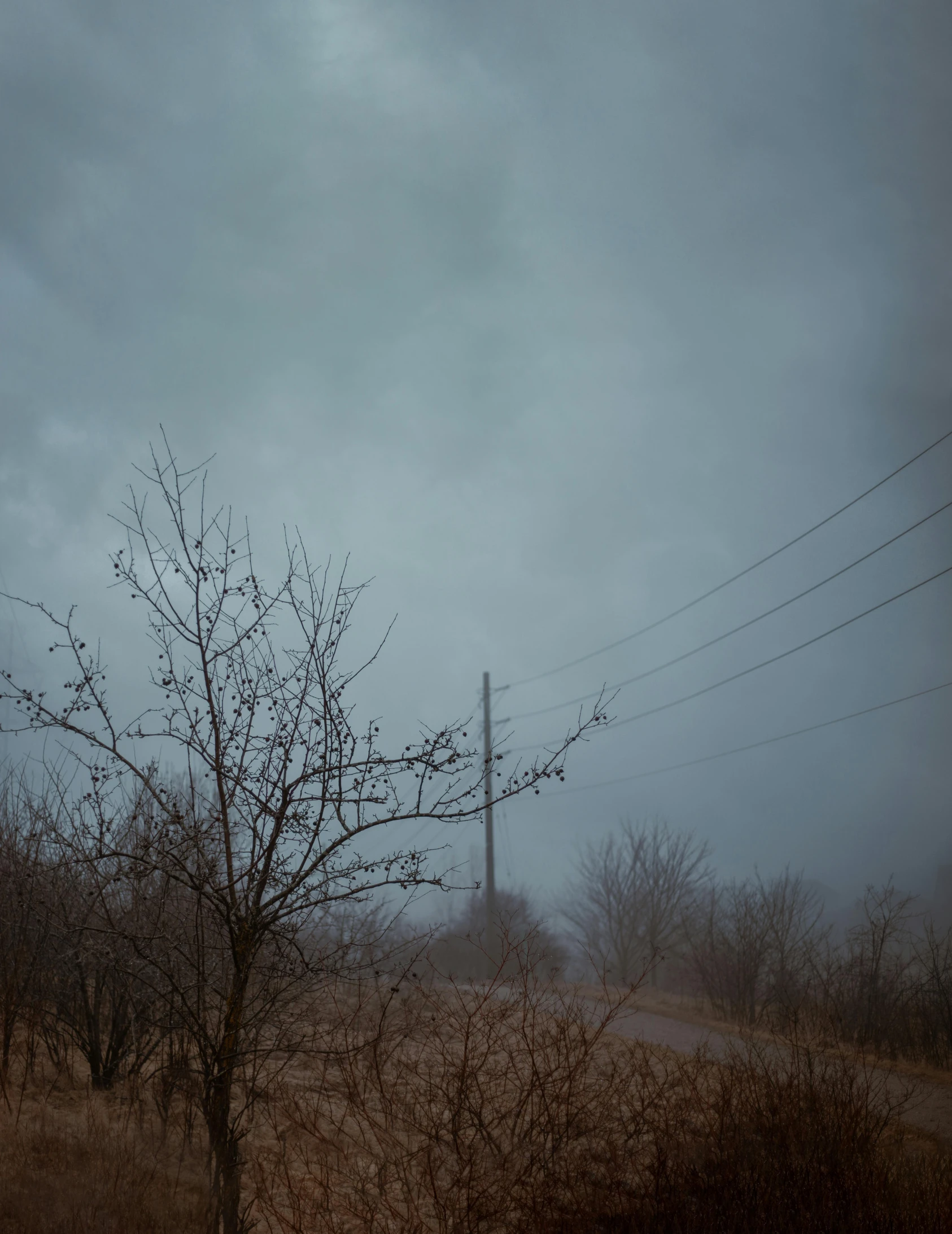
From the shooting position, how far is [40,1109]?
21.4 feet

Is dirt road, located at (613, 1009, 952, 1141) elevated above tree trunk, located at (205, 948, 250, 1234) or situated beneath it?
situated beneath

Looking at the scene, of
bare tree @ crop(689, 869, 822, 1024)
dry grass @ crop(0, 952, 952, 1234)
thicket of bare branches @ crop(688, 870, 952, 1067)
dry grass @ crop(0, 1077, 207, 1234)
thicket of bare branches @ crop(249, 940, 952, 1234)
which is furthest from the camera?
bare tree @ crop(689, 869, 822, 1024)

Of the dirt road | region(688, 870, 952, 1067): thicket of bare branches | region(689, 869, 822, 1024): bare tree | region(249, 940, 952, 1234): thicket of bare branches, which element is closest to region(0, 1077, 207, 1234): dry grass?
region(249, 940, 952, 1234): thicket of bare branches

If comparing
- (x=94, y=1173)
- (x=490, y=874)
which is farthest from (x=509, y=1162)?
(x=490, y=874)

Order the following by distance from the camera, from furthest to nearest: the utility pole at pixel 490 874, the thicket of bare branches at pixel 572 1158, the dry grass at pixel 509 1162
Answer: the utility pole at pixel 490 874 → the thicket of bare branches at pixel 572 1158 → the dry grass at pixel 509 1162

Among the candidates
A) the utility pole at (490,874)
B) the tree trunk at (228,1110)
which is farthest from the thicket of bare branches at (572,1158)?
the utility pole at (490,874)

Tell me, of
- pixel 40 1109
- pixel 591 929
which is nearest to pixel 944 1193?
pixel 40 1109

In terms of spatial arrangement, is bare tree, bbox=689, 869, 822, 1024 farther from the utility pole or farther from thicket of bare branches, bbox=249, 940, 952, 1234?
thicket of bare branches, bbox=249, 940, 952, 1234

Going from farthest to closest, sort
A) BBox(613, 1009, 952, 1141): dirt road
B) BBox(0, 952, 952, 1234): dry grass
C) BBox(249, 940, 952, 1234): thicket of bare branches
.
Answer: BBox(613, 1009, 952, 1141): dirt road, BBox(249, 940, 952, 1234): thicket of bare branches, BBox(0, 952, 952, 1234): dry grass

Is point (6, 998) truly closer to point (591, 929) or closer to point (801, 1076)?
point (801, 1076)

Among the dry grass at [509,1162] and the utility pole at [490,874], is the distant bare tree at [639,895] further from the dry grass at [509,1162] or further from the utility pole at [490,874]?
the dry grass at [509,1162]

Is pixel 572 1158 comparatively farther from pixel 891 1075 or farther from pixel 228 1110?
pixel 891 1075

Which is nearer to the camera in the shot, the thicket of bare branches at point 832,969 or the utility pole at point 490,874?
the thicket of bare branches at point 832,969

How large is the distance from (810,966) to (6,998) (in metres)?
13.1
